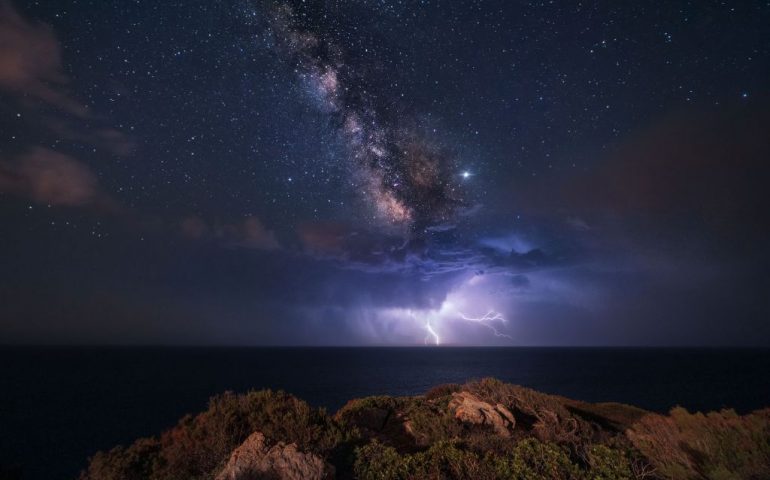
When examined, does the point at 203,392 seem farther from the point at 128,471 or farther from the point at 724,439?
the point at 724,439

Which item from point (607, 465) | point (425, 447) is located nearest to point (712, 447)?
point (607, 465)

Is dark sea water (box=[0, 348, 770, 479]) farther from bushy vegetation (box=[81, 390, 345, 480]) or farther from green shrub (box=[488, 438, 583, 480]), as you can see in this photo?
green shrub (box=[488, 438, 583, 480])

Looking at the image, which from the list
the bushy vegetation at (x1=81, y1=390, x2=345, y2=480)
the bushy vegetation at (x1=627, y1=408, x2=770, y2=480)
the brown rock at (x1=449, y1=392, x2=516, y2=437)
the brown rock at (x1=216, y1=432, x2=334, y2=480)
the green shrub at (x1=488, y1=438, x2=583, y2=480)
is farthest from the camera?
the brown rock at (x1=449, y1=392, x2=516, y2=437)

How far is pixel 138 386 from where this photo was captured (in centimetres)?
7212

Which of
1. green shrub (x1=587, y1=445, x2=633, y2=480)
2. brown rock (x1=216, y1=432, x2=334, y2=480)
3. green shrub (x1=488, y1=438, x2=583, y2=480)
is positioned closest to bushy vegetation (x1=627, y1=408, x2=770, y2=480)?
green shrub (x1=587, y1=445, x2=633, y2=480)

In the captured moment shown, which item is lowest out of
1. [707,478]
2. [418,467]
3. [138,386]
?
[138,386]

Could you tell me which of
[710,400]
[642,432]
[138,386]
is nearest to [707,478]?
[642,432]

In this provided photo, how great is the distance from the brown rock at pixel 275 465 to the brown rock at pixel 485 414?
5.82 metres

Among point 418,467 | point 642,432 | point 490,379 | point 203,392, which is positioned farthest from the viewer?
point 203,392

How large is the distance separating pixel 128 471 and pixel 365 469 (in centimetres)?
489

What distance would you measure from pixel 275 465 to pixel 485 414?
7.12 m

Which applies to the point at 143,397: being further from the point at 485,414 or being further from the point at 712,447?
the point at 712,447

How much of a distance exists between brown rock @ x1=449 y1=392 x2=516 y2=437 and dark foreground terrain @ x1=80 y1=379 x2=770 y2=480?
4cm

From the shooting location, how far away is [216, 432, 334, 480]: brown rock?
6.61 metres
